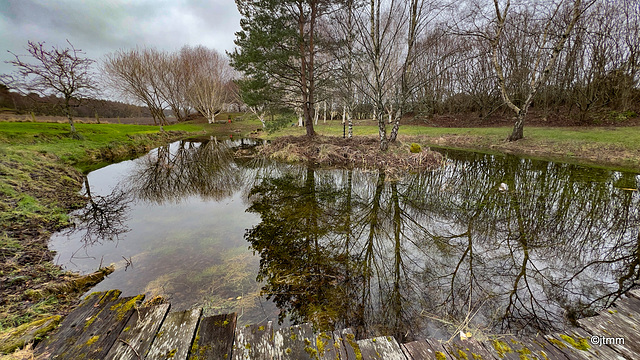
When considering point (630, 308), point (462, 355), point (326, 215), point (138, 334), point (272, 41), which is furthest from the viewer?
point (272, 41)

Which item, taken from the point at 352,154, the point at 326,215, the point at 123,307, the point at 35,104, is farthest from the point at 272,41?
the point at 35,104

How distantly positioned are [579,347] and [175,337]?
311 cm

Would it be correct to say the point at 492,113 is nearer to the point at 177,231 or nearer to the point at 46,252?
the point at 177,231

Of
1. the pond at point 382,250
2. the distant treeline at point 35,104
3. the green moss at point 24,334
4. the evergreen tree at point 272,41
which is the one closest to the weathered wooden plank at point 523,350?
the pond at point 382,250

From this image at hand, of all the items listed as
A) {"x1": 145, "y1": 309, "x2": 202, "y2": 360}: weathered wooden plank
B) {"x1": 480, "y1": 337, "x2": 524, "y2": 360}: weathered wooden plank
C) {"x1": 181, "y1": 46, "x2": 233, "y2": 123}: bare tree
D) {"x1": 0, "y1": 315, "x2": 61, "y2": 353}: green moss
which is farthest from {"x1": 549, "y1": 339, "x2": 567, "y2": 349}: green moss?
{"x1": 181, "y1": 46, "x2": 233, "y2": 123}: bare tree

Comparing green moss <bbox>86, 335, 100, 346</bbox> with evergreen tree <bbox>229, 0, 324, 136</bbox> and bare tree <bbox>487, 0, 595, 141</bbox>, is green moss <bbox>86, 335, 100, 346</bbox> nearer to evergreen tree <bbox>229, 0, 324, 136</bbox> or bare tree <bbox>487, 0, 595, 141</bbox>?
evergreen tree <bbox>229, 0, 324, 136</bbox>

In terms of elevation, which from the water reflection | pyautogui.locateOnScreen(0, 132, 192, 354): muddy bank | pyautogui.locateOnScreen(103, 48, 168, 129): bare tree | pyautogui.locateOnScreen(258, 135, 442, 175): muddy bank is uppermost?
pyautogui.locateOnScreen(103, 48, 168, 129): bare tree

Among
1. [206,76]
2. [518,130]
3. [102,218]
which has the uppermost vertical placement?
[206,76]

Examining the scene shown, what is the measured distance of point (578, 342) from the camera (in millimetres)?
1772

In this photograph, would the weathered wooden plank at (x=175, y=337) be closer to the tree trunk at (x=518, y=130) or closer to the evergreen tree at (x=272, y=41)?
the evergreen tree at (x=272, y=41)

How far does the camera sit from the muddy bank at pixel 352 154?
9797mm

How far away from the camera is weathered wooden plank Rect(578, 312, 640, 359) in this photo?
1.72 meters

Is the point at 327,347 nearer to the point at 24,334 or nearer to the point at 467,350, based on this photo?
the point at 467,350

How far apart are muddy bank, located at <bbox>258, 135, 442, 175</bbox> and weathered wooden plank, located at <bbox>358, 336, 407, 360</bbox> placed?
747 cm
